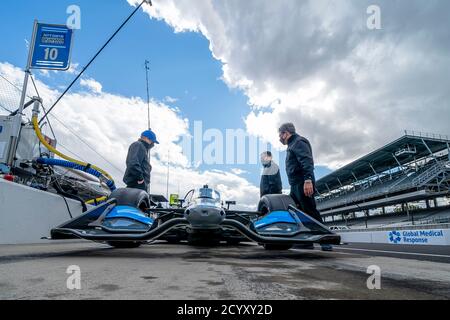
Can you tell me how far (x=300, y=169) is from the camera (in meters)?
4.16

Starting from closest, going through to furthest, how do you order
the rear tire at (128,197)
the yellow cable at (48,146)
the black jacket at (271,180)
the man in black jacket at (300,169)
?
the rear tire at (128,197), the man in black jacket at (300,169), the black jacket at (271,180), the yellow cable at (48,146)

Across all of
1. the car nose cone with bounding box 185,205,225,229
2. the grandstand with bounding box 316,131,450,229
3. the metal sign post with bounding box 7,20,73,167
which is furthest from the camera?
the grandstand with bounding box 316,131,450,229

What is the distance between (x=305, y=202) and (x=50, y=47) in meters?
6.07

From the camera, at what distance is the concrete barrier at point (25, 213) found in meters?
4.38

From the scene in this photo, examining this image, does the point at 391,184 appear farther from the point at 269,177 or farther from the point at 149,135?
the point at 149,135

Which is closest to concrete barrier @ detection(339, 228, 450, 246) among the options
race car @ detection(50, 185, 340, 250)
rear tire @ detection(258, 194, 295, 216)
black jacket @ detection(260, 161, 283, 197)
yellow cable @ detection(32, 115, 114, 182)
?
black jacket @ detection(260, 161, 283, 197)

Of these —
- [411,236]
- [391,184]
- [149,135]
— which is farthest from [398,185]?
[149,135]

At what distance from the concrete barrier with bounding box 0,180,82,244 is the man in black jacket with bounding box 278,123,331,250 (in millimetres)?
4712

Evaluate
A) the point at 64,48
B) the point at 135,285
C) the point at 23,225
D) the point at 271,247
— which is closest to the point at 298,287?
the point at 135,285

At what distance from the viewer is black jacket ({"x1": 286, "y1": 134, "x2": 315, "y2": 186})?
12.7 ft

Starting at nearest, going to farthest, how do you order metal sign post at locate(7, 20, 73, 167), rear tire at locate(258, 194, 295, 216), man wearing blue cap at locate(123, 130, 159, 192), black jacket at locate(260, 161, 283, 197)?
rear tire at locate(258, 194, 295, 216)
man wearing blue cap at locate(123, 130, 159, 192)
black jacket at locate(260, 161, 283, 197)
metal sign post at locate(7, 20, 73, 167)

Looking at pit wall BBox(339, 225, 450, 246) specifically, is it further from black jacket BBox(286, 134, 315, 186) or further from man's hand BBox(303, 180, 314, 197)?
man's hand BBox(303, 180, 314, 197)

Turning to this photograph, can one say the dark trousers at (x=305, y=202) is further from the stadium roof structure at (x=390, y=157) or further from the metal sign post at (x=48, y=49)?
the stadium roof structure at (x=390, y=157)

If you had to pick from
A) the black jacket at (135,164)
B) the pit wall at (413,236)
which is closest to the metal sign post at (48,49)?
the black jacket at (135,164)
